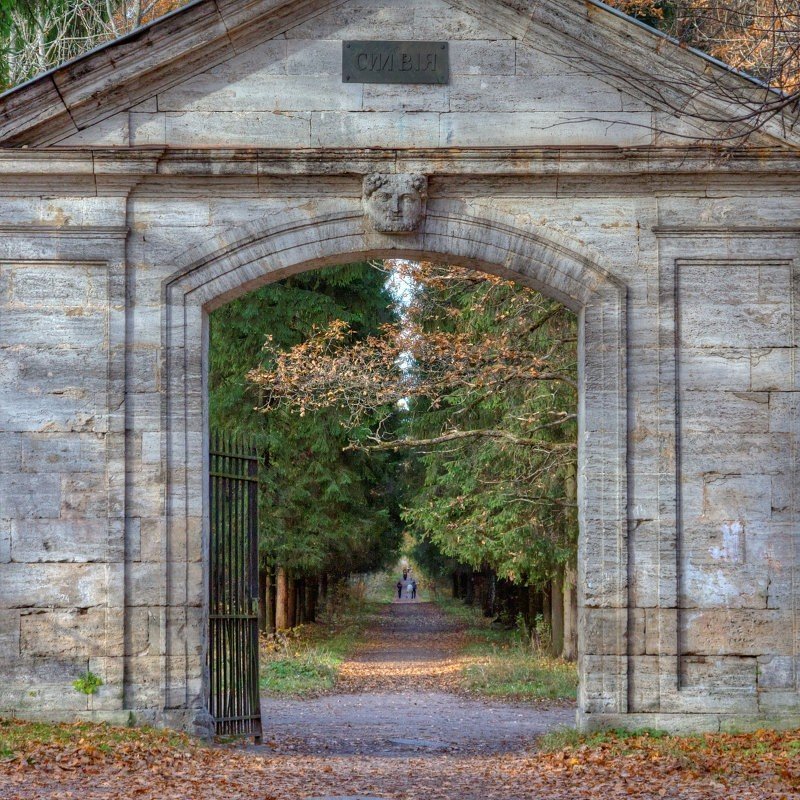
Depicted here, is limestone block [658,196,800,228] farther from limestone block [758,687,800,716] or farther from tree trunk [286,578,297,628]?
tree trunk [286,578,297,628]

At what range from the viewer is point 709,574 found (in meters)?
9.94

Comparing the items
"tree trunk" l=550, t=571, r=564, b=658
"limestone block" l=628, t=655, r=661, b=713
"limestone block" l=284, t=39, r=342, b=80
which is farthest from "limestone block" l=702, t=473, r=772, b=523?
"tree trunk" l=550, t=571, r=564, b=658

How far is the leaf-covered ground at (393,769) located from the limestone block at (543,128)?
4.71 metres

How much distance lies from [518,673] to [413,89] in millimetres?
10765

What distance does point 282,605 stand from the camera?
25.0 m

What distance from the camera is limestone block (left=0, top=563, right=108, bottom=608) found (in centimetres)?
976

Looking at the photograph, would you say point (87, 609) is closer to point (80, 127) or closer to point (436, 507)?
point (80, 127)

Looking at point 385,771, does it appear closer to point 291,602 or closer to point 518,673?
point 518,673

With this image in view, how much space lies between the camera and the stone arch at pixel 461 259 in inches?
388

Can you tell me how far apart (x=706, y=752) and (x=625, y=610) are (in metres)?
1.32

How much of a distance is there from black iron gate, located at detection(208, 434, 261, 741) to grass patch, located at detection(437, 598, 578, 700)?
665 cm

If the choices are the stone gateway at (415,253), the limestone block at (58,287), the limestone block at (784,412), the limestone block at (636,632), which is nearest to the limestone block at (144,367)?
the stone gateway at (415,253)

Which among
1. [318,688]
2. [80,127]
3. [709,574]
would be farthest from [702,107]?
[318,688]

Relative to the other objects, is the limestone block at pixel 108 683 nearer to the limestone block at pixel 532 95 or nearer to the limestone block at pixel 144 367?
the limestone block at pixel 144 367
